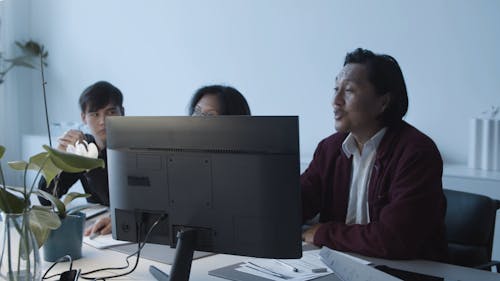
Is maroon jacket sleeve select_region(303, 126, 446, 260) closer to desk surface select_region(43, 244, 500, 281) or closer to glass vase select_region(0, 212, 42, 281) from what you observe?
desk surface select_region(43, 244, 500, 281)

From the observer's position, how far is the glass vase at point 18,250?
117 cm

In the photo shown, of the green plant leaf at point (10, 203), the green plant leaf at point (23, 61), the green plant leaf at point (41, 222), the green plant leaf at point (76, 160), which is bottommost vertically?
the green plant leaf at point (41, 222)

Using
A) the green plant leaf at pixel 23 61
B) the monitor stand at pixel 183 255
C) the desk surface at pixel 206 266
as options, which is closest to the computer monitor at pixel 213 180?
the monitor stand at pixel 183 255

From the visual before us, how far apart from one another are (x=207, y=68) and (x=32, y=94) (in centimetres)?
226

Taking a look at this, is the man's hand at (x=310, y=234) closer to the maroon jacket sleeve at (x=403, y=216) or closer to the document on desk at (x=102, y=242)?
the maroon jacket sleeve at (x=403, y=216)

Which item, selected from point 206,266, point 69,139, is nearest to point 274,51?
point 69,139

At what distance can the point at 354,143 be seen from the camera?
2133mm

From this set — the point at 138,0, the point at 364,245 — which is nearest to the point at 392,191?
the point at 364,245

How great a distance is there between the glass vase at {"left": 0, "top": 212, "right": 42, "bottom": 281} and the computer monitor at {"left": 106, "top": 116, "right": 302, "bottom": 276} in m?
0.30

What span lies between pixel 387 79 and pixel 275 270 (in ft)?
3.13

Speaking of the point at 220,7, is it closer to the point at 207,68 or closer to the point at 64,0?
the point at 207,68

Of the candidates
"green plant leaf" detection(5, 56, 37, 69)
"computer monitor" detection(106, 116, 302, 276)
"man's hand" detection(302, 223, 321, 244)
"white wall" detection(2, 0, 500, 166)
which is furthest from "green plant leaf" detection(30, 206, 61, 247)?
"green plant leaf" detection(5, 56, 37, 69)

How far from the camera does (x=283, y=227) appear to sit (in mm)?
1263

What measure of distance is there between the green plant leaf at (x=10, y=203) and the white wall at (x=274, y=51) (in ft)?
7.85
